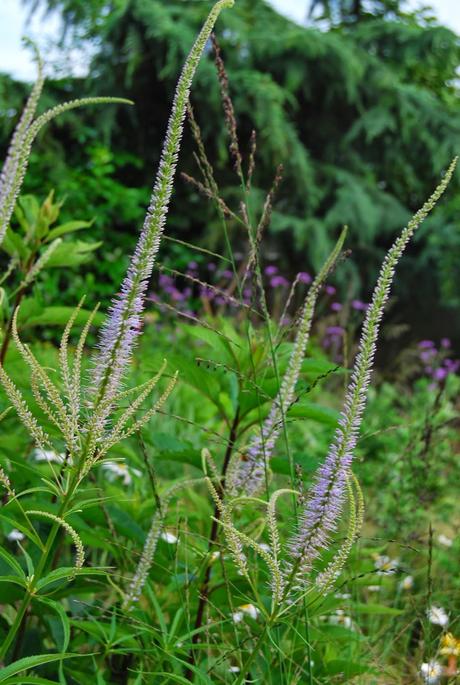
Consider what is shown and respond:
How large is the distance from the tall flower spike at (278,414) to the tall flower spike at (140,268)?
0.49 meters

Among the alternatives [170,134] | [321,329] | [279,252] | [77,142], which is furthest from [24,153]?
[279,252]

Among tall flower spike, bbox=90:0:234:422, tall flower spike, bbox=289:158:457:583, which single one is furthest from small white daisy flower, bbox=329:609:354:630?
tall flower spike, bbox=90:0:234:422

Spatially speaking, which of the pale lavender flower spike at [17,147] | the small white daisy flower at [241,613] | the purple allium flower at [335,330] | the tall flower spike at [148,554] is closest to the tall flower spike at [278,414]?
the tall flower spike at [148,554]

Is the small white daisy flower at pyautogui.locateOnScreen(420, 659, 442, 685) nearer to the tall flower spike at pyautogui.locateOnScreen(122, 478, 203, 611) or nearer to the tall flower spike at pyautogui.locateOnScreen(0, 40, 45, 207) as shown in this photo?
the tall flower spike at pyautogui.locateOnScreen(122, 478, 203, 611)

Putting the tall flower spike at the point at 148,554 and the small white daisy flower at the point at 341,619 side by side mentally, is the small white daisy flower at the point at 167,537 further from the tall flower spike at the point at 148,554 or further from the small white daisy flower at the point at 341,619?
the small white daisy flower at the point at 341,619

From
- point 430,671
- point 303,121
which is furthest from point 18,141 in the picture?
point 303,121

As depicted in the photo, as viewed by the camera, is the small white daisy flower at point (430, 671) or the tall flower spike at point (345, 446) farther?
the small white daisy flower at point (430, 671)

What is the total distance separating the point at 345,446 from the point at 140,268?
1.32ft

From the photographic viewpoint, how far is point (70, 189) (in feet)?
28.8

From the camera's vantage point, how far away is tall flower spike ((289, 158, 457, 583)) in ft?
3.81

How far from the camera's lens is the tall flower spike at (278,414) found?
1610 mm

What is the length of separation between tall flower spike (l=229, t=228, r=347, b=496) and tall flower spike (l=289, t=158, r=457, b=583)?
342mm

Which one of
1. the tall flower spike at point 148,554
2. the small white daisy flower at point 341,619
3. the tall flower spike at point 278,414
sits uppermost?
the tall flower spike at point 278,414

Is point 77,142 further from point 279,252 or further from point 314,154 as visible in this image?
point 314,154
